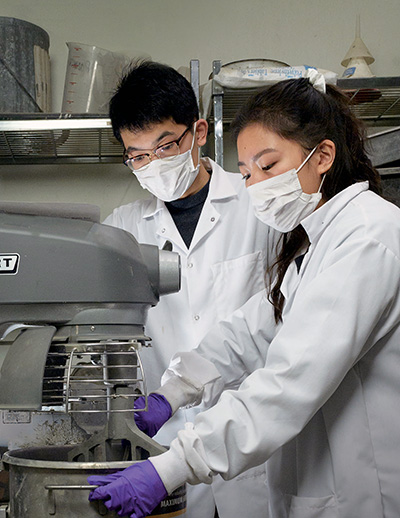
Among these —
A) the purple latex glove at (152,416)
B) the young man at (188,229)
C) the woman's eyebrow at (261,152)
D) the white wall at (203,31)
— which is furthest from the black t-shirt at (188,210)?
the white wall at (203,31)

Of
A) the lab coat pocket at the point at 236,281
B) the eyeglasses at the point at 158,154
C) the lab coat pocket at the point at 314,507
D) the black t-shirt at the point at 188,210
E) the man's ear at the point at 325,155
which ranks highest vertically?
the man's ear at the point at 325,155

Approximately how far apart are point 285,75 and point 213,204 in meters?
0.55

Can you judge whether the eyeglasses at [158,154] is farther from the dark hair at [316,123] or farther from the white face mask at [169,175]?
the dark hair at [316,123]

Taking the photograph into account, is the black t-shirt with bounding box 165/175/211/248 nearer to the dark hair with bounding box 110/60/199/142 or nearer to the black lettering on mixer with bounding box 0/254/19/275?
the dark hair with bounding box 110/60/199/142

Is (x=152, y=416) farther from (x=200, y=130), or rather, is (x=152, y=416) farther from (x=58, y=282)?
(x=200, y=130)

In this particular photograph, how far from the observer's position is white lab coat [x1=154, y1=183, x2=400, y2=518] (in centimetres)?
88

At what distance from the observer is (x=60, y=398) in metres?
0.79

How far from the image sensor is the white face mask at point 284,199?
1160 mm

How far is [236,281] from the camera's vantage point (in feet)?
5.14

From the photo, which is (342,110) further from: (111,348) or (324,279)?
(111,348)

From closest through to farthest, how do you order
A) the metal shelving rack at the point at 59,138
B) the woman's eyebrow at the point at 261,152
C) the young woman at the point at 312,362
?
the young woman at the point at 312,362 → the woman's eyebrow at the point at 261,152 → the metal shelving rack at the point at 59,138

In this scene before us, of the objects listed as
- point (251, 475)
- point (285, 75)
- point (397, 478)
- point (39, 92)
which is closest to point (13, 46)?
point (39, 92)

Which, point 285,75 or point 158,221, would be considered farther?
point 285,75

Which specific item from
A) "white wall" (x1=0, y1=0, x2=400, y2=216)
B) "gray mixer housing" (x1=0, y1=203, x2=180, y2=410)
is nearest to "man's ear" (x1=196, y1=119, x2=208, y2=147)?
"gray mixer housing" (x1=0, y1=203, x2=180, y2=410)
